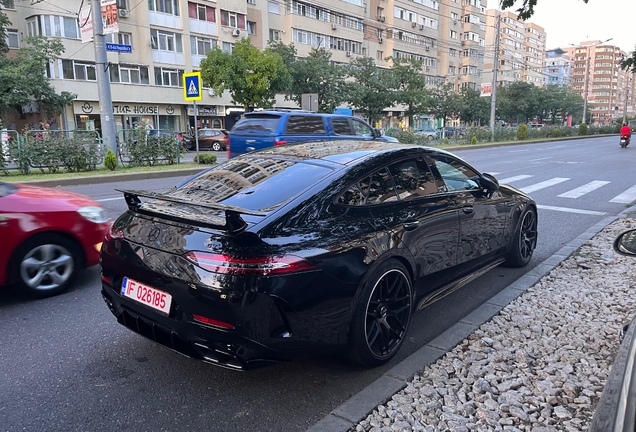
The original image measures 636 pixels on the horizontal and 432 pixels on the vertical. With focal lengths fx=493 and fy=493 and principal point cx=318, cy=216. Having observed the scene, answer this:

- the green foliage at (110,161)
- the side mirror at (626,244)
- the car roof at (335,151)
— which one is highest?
the car roof at (335,151)

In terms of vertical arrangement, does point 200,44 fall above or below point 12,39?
above

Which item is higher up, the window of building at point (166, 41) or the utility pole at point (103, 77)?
the window of building at point (166, 41)

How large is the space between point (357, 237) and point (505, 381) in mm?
1327

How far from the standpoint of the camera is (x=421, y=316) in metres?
4.40

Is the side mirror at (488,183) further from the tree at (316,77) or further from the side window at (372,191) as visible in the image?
the tree at (316,77)

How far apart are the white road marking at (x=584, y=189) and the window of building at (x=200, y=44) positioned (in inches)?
1407

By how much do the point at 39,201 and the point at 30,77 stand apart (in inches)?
1249

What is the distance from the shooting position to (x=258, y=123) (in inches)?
512

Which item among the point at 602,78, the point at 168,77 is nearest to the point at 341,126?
the point at 168,77

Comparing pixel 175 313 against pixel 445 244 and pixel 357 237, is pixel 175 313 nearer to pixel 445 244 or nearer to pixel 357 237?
pixel 357 237

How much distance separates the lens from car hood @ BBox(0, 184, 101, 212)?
4.44 metres

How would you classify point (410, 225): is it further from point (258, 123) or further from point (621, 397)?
point (258, 123)

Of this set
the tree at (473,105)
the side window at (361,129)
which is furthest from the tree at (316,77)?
the side window at (361,129)

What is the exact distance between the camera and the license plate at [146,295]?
9.59 feet
